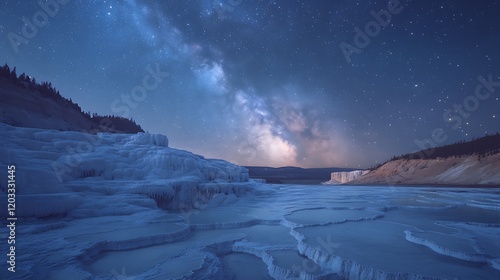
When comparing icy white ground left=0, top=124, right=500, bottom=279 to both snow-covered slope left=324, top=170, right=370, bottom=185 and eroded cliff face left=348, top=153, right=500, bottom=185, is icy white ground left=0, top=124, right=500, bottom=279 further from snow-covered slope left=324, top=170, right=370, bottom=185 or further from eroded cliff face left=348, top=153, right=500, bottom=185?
snow-covered slope left=324, top=170, right=370, bottom=185

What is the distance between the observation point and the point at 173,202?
50.7ft

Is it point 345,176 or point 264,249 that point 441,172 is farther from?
point 264,249

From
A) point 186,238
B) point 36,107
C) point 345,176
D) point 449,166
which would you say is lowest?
point 345,176

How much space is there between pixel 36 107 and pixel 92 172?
29.9 metres

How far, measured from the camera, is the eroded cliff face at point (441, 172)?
4053cm

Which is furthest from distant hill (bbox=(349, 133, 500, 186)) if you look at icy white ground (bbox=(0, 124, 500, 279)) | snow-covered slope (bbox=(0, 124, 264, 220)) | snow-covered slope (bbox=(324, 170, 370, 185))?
snow-covered slope (bbox=(0, 124, 264, 220))

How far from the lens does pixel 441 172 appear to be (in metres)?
49.7

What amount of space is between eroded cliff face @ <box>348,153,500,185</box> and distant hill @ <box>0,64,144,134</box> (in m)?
62.3

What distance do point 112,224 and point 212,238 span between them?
416 centimetres

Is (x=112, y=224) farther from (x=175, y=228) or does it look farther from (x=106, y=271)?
(x=106, y=271)

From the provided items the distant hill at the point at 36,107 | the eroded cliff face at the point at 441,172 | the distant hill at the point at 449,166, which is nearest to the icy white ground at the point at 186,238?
the distant hill at the point at 36,107

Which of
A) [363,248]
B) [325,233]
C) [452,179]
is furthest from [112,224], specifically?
[452,179]

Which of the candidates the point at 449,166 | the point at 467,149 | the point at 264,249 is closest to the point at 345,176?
the point at 449,166

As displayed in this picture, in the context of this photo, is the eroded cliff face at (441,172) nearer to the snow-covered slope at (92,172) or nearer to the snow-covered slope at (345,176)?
the snow-covered slope at (345,176)
